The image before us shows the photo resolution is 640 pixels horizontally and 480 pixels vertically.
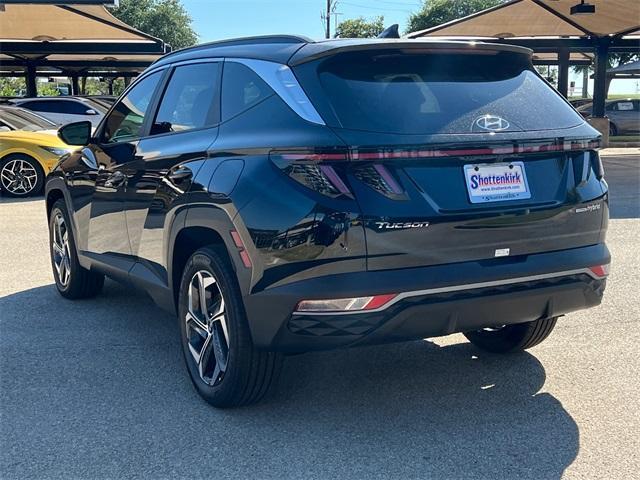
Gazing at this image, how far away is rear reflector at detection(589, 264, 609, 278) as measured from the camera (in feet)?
11.8

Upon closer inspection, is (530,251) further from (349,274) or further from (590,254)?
(349,274)

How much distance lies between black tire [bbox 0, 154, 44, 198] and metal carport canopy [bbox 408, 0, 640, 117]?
918 centimetres

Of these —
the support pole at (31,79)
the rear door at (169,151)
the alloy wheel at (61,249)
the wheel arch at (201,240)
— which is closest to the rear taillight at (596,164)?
the wheel arch at (201,240)

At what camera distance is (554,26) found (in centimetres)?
1972

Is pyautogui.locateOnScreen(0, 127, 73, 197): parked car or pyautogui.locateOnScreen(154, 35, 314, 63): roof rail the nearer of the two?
pyautogui.locateOnScreen(154, 35, 314, 63): roof rail

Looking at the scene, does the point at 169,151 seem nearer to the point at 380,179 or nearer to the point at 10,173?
the point at 380,179

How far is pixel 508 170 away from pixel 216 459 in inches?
71.9

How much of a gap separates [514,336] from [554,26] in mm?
17158

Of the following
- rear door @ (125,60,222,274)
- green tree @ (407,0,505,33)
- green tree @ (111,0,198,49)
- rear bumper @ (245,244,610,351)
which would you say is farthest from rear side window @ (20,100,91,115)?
green tree @ (407,0,505,33)

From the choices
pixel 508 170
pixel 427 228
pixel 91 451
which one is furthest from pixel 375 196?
pixel 91 451

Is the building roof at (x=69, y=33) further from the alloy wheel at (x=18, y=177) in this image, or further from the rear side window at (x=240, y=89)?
the rear side window at (x=240, y=89)

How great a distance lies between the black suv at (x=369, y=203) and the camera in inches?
124

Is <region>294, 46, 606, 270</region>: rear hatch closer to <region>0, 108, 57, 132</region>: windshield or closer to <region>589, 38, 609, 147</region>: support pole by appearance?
<region>0, 108, 57, 132</region>: windshield

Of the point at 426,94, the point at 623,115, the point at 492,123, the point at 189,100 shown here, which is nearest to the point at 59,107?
the point at 189,100
